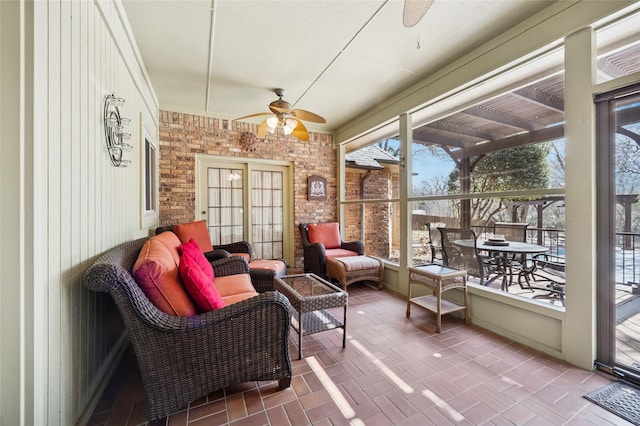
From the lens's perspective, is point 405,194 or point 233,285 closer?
point 233,285

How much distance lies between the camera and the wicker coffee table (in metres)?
2.12

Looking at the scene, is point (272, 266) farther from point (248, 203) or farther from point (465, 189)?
point (465, 189)

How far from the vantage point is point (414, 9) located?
1.45 m

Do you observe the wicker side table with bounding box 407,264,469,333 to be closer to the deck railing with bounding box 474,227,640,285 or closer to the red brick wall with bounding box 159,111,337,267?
the deck railing with bounding box 474,227,640,285

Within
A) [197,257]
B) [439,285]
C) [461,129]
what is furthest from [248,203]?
[461,129]

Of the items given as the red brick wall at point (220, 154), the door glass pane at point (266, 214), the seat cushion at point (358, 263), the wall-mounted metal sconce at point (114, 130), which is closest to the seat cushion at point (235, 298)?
the wall-mounted metal sconce at point (114, 130)

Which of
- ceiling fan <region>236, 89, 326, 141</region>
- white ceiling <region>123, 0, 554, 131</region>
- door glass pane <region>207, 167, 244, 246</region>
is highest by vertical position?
white ceiling <region>123, 0, 554, 131</region>

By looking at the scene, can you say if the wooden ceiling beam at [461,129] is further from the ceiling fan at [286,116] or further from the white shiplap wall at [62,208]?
the white shiplap wall at [62,208]

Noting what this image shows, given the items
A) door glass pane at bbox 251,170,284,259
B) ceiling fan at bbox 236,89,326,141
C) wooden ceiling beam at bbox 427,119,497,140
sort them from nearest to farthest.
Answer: wooden ceiling beam at bbox 427,119,497,140 → ceiling fan at bbox 236,89,326,141 → door glass pane at bbox 251,170,284,259

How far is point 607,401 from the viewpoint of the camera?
1.61 meters

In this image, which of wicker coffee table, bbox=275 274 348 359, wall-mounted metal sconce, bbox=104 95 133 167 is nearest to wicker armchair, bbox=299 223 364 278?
wicker coffee table, bbox=275 274 348 359

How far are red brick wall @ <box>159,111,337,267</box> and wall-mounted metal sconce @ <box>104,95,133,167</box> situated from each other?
215 centimetres

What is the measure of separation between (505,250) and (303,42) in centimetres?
292

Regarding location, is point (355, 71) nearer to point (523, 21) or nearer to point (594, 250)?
point (523, 21)
